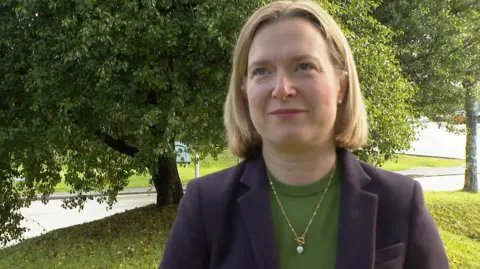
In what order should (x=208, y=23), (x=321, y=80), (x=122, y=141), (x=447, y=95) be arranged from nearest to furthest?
(x=321, y=80), (x=208, y=23), (x=122, y=141), (x=447, y=95)

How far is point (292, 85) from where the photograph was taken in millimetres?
1201

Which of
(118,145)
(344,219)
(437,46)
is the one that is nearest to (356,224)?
(344,219)

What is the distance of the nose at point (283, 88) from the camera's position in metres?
1.19

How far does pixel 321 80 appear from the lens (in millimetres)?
1214

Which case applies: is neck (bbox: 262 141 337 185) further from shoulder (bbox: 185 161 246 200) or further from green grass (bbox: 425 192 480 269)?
green grass (bbox: 425 192 480 269)

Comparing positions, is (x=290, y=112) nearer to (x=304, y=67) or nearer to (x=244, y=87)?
(x=304, y=67)

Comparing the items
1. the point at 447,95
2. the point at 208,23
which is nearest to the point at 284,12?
the point at 208,23

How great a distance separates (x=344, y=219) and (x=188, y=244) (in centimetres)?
43

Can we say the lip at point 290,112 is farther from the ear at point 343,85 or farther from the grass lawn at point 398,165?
the grass lawn at point 398,165

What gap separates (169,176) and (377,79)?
16.8 feet

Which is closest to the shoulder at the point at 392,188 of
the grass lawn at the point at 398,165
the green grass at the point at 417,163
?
the grass lawn at the point at 398,165

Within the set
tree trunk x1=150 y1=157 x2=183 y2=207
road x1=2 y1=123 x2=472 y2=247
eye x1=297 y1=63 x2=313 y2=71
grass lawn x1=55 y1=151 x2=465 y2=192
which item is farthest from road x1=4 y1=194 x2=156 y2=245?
eye x1=297 y1=63 x2=313 y2=71

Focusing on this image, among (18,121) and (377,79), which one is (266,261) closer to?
(377,79)

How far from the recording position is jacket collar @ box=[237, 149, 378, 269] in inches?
48.2
